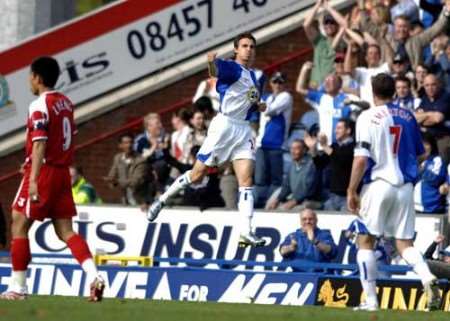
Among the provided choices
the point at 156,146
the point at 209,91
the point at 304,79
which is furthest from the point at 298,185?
the point at 209,91

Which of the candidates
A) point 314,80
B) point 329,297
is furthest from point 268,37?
point 329,297

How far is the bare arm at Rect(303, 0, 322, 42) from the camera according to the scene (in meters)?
24.2

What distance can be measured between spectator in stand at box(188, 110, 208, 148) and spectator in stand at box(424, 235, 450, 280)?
3998 mm

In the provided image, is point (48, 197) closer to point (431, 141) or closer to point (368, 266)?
point (368, 266)

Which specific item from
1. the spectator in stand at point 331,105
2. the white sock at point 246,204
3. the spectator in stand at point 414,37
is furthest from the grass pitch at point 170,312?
the spectator in stand at point 414,37

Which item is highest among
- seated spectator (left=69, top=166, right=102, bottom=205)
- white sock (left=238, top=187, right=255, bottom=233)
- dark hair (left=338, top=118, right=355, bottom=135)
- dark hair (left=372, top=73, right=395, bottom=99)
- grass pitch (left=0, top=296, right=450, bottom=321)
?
dark hair (left=338, top=118, right=355, bottom=135)

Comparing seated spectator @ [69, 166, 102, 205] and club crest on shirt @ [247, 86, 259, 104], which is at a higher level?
club crest on shirt @ [247, 86, 259, 104]

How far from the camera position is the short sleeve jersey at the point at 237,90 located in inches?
703

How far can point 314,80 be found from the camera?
24.2 meters

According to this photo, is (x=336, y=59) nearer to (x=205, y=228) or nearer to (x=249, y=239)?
(x=205, y=228)

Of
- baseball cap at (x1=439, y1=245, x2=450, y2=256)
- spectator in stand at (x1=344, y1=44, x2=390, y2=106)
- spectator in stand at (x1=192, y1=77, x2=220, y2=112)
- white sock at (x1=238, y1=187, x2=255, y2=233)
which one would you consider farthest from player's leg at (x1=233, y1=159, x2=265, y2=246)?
spectator in stand at (x1=192, y1=77, x2=220, y2=112)

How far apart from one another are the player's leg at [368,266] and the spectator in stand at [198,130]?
723 centimetres

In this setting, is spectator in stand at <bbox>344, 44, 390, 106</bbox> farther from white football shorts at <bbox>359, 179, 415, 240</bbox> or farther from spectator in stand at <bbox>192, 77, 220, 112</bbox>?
white football shorts at <bbox>359, 179, 415, 240</bbox>

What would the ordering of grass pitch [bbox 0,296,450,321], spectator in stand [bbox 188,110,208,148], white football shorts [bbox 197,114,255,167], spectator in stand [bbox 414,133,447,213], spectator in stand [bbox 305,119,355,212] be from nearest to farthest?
grass pitch [bbox 0,296,450,321] < white football shorts [bbox 197,114,255,167] < spectator in stand [bbox 414,133,447,213] < spectator in stand [bbox 305,119,355,212] < spectator in stand [bbox 188,110,208,148]
